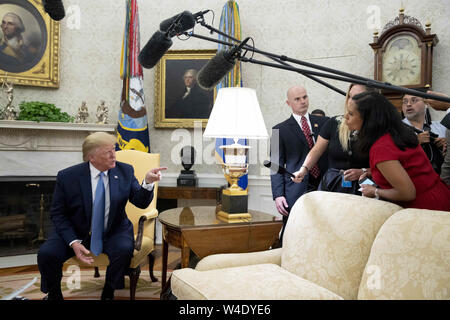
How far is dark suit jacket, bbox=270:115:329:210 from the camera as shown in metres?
2.78

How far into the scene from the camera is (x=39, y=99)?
465cm

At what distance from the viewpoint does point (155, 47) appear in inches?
56.9

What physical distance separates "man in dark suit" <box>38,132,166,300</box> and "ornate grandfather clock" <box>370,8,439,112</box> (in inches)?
115

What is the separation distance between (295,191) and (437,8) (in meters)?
3.09

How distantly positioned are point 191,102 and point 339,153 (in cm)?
292

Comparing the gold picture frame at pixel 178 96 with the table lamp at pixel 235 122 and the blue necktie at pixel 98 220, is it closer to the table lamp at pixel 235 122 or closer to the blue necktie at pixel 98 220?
the table lamp at pixel 235 122

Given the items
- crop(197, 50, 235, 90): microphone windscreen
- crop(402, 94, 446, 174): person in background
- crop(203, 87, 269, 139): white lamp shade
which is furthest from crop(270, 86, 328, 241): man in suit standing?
crop(197, 50, 235, 90): microphone windscreen

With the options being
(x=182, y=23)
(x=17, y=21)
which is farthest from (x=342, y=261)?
(x=17, y=21)

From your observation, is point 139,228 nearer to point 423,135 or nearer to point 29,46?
point 423,135

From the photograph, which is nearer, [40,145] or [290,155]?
[290,155]

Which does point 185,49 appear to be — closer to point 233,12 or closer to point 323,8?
point 233,12

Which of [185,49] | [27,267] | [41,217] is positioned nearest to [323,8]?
[185,49]

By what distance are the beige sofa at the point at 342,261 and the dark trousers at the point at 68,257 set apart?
0.71m

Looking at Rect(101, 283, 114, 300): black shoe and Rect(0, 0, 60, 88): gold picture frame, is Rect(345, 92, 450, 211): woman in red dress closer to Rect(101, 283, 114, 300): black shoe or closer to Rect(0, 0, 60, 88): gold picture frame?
Rect(101, 283, 114, 300): black shoe
